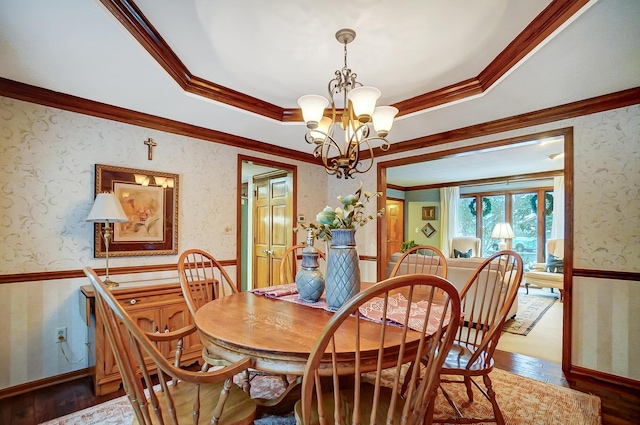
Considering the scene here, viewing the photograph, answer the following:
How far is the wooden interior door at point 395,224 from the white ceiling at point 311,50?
543 centimetres

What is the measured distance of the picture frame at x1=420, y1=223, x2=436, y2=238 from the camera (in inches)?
325

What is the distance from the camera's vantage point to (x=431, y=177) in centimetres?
716

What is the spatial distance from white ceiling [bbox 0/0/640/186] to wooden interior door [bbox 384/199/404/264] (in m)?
5.43

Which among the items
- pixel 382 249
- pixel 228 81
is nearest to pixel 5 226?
pixel 228 81

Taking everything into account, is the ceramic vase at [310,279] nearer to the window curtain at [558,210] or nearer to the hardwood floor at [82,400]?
the hardwood floor at [82,400]

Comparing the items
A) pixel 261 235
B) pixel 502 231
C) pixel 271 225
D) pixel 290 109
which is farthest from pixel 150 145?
pixel 502 231

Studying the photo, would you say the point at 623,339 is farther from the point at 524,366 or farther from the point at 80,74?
the point at 80,74

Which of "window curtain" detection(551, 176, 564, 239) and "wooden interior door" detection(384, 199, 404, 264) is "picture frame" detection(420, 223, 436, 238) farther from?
"window curtain" detection(551, 176, 564, 239)

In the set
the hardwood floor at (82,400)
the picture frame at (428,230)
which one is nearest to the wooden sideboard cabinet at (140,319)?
the hardwood floor at (82,400)

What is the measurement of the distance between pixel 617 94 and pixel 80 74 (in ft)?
13.1

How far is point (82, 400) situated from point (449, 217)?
7660 mm

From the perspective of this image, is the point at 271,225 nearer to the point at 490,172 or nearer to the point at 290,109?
the point at 290,109

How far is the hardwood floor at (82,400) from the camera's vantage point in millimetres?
1981

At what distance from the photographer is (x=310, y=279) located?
1725 millimetres
